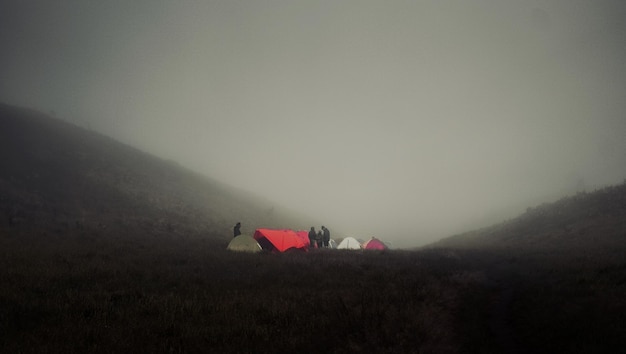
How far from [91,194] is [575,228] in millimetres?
42872

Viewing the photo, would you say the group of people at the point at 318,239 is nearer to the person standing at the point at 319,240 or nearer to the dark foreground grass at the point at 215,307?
the person standing at the point at 319,240

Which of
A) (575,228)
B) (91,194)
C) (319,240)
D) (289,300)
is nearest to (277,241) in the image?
(319,240)

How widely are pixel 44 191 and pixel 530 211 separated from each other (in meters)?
52.7

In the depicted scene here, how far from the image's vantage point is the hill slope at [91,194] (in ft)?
77.4

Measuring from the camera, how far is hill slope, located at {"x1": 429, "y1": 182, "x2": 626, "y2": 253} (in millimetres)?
20378

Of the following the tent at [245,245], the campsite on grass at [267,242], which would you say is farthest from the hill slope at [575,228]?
the tent at [245,245]

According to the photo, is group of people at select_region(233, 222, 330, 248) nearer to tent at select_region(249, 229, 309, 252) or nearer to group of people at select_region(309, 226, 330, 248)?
group of people at select_region(309, 226, 330, 248)

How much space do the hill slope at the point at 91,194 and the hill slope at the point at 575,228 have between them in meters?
25.7

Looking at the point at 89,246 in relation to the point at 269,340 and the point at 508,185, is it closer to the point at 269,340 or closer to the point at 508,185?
the point at 269,340

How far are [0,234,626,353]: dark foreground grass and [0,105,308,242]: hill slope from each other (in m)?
12.2

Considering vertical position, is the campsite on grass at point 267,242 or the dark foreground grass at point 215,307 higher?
the campsite on grass at point 267,242

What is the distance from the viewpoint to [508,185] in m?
174

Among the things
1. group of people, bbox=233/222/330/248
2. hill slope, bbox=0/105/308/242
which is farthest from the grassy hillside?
group of people, bbox=233/222/330/248

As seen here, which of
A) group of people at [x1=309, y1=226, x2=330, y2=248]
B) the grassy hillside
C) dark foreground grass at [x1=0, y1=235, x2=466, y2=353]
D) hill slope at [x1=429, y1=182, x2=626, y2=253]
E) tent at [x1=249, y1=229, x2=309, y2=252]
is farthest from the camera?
group of people at [x1=309, y1=226, x2=330, y2=248]
